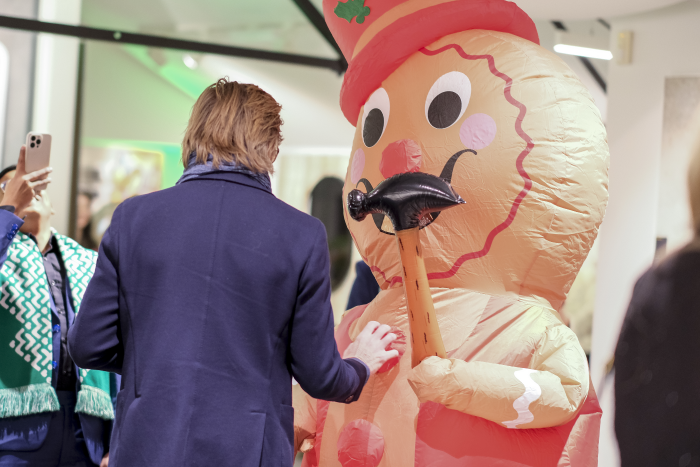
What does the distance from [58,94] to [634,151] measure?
10.7 ft

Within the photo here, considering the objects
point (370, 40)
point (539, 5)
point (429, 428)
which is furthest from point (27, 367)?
point (539, 5)

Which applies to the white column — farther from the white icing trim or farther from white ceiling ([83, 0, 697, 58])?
the white icing trim

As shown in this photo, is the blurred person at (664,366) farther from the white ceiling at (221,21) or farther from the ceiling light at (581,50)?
the white ceiling at (221,21)

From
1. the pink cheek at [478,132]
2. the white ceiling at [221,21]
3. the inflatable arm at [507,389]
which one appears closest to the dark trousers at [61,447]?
the inflatable arm at [507,389]

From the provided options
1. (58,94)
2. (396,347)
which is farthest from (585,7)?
(58,94)

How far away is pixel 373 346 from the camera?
153cm

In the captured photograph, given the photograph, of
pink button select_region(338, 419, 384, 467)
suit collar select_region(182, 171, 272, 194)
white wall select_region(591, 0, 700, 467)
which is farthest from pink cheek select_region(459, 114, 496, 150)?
white wall select_region(591, 0, 700, 467)

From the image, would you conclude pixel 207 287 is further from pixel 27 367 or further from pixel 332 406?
pixel 27 367

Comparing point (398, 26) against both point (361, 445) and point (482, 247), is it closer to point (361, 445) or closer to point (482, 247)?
point (482, 247)

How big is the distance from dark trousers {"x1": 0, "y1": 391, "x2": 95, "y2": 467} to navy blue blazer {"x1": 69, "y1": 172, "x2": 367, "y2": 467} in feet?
2.59

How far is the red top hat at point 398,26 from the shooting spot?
1.69 metres

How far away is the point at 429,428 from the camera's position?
1457 mm

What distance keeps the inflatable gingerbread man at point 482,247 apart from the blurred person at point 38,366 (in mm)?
643

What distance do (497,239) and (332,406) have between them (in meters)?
0.58
